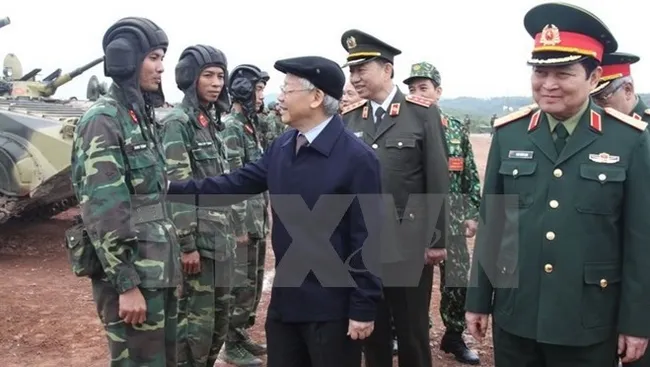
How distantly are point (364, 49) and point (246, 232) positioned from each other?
1.73m

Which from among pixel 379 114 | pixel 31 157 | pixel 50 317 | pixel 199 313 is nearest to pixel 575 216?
pixel 379 114

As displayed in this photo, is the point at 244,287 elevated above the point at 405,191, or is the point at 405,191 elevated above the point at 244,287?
the point at 405,191

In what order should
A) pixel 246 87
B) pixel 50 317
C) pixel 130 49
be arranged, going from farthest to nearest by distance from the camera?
pixel 50 317 < pixel 246 87 < pixel 130 49

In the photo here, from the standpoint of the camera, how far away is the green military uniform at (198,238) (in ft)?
13.2

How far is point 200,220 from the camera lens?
4.11 m

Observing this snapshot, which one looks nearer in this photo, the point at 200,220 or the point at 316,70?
the point at 316,70

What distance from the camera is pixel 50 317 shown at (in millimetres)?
6004

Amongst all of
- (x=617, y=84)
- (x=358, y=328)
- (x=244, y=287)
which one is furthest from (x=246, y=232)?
(x=617, y=84)

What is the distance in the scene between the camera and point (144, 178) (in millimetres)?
3143

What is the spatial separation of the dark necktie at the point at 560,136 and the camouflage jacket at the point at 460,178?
2289mm

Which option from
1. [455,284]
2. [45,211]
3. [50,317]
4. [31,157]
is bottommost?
[50,317]

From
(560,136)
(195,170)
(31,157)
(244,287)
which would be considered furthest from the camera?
(31,157)

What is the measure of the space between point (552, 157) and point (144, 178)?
1834mm

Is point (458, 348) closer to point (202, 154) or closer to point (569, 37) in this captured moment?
point (202, 154)
